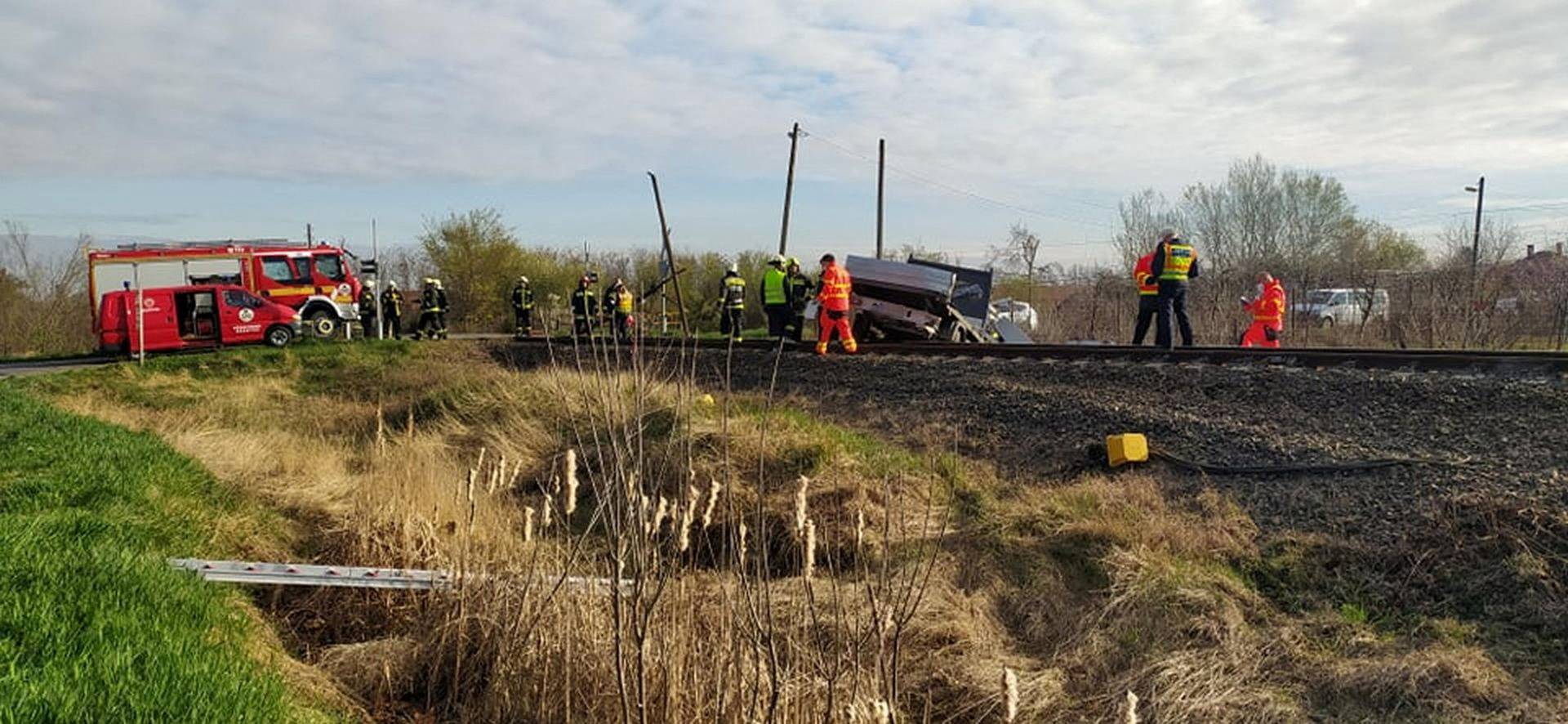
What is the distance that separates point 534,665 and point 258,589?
8.63ft

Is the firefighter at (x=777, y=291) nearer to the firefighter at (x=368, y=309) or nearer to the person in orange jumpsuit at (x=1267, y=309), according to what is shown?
the person in orange jumpsuit at (x=1267, y=309)

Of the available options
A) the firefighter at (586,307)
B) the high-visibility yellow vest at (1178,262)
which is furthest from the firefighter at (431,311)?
the high-visibility yellow vest at (1178,262)

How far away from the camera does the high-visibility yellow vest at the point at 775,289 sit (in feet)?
51.0

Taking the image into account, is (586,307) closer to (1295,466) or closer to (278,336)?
(1295,466)

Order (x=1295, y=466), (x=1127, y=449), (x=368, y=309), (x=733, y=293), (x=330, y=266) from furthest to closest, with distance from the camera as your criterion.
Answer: (x=330, y=266) → (x=368, y=309) → (x=733, y=293) → (x=1127, y=449) → (x=1295, y=466)

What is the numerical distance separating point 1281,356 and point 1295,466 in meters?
3.52

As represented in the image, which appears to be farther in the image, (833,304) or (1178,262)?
(833,304)

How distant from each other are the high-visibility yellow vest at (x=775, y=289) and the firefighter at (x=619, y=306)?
223 cm

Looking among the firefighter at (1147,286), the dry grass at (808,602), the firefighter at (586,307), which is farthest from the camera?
the firefighter at (1147,286)

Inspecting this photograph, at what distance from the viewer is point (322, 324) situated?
21828 millimetres

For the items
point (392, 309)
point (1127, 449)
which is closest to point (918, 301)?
point (1127, 449)

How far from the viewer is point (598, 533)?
7602 mm

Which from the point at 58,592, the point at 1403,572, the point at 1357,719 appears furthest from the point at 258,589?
the point at 1403,572

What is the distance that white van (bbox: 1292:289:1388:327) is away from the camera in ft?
70.6
